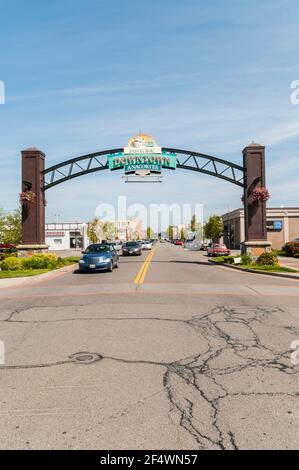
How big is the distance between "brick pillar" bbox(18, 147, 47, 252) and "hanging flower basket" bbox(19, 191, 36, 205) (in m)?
0.22

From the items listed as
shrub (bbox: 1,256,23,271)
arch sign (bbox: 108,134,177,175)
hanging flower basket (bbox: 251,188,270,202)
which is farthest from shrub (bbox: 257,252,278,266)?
shrub (bbox: 1,256,23,271)

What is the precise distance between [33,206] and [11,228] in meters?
37.4

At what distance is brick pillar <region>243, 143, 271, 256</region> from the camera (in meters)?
26.9

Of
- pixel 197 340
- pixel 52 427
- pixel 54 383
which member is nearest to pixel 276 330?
pixel 197 340

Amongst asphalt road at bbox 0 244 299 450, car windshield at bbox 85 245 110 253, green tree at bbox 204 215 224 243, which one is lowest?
asphalt road at bbox 0 244 299 450

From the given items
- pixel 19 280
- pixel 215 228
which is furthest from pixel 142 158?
pixel 215 228

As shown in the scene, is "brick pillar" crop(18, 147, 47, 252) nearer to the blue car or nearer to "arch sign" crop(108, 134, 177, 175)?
"arch sign" crop(108, 134, 177, 175)

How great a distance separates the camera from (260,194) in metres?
26.4

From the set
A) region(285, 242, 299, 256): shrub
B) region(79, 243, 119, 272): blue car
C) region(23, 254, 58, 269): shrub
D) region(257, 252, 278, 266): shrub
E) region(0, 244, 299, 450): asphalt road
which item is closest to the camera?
region(0, 244, 299, 450): asphalt road

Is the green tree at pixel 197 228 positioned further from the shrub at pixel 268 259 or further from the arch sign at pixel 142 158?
the shrub at pixel 268 259

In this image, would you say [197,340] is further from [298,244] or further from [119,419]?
[298,244]

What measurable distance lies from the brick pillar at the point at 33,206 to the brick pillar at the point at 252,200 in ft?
46.0

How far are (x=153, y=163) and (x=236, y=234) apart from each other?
32.5 m

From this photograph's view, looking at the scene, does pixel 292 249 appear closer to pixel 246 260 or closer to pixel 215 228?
pixel 246 260
